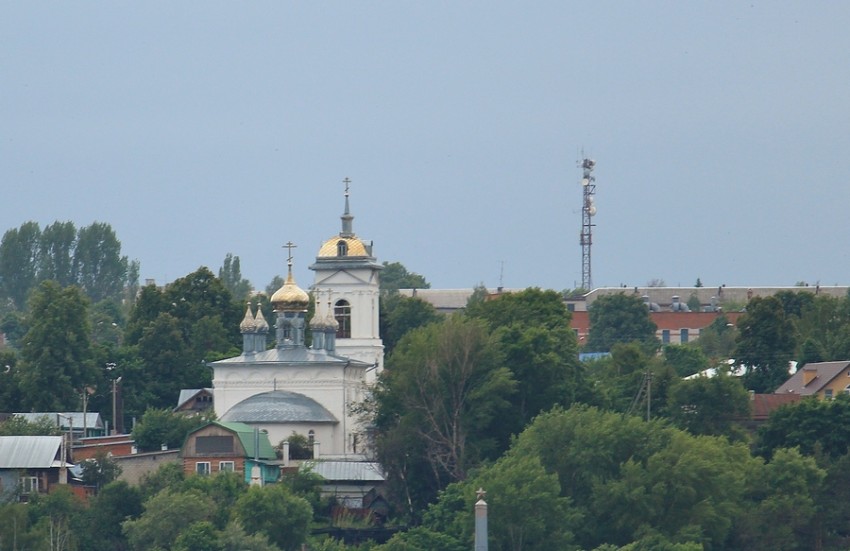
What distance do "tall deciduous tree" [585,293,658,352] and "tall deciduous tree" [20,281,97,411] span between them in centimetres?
4141

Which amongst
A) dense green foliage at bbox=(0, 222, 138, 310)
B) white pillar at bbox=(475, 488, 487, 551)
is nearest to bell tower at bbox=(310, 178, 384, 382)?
white pillar at bbox=(475, 488, 487, 551)

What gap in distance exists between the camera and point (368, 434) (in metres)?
74.7

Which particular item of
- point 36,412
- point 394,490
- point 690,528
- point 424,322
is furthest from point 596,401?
point 424,322

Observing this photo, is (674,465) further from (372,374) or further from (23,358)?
(23,358)

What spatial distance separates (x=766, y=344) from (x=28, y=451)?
92.1 ft

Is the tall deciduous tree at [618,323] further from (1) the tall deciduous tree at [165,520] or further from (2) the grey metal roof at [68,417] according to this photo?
(1) the tall deciduous tree at [165,520]

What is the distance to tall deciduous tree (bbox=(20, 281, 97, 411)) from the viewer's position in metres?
87.2

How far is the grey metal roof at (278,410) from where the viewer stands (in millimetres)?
76750

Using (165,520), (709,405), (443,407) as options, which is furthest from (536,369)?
(165,520)

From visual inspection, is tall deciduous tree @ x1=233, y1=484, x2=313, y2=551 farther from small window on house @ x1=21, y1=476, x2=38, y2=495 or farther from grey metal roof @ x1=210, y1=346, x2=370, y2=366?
grey metal roof @ x1=210, y1=346, x2=370, y2=366

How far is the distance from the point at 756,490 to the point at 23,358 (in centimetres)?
3172

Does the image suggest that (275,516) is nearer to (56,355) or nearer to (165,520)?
(165,520)

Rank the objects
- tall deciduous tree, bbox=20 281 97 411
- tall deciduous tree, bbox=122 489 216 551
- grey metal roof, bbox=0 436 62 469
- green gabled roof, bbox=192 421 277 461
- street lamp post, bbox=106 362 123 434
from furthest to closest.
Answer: street lamp post, bbox=106 362 123 434, tall deciduous tree, bbox=20 281 97 411, grey metal roof, bbox=0 436 62 469, green gabled roof, bbox=192 421 277 461, tall deciduous tree, bbox=122 489 216 551

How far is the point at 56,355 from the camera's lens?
290ft
